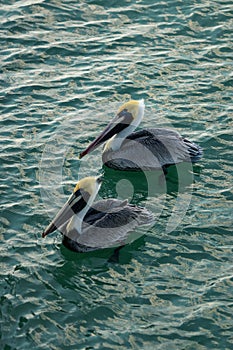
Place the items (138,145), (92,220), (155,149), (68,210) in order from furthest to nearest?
(138,145)
(155,149)
(92,220)
(68,210)

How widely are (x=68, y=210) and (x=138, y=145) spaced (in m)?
2.34

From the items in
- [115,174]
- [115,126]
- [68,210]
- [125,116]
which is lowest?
[115,174]

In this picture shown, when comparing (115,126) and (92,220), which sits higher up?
(115,126)

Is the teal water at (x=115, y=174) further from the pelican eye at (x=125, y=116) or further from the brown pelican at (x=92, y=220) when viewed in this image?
the pelican eye at (x=125, y=116)

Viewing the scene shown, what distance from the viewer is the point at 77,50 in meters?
15.7

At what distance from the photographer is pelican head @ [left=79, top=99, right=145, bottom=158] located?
1282 centimetres

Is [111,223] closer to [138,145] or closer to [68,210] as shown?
[68,210]

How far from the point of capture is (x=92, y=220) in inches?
445

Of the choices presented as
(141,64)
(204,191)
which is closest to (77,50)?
(141,64)

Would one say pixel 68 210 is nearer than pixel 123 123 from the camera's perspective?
Yes

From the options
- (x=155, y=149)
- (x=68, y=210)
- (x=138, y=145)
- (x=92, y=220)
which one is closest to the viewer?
(x=68, y=210)

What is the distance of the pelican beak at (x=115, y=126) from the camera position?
41.7ft

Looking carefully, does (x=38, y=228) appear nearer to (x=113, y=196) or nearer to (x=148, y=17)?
(x=113, y=196)

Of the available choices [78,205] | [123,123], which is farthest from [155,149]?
[78,205]
